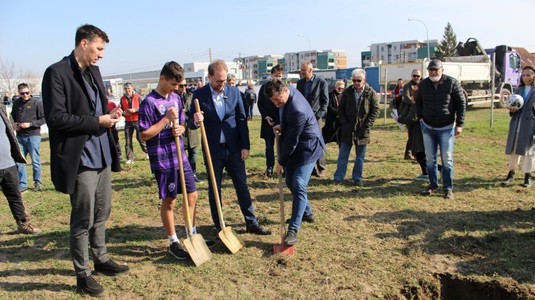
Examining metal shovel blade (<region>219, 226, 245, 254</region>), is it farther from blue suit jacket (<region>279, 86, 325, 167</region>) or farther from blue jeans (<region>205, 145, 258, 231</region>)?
blue suit jacket (<region>279, 86, 325, 167</region>)

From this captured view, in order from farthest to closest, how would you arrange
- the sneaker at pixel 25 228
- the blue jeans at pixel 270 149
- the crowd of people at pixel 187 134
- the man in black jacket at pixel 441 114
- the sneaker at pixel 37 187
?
1. the sneaker at pixel 37 187
2. the blue jeans at pixel 270 149
3. the man in black jacket at pixel 441 114
4. the sneaker at pixel 25 228
5. the crowd of people at pixel 187 134

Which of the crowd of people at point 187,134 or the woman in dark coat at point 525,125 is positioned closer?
the crowd of people at point 187,134

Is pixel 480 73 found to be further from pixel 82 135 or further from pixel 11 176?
pixel 82 135

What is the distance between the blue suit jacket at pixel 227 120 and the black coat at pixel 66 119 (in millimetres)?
1357

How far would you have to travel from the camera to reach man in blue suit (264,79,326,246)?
13.5ft

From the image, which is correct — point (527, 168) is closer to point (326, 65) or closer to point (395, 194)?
point (395, 194)

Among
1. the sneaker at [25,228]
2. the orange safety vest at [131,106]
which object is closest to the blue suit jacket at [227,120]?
the sneaker at [25,228]

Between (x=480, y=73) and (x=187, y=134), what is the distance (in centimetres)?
1834

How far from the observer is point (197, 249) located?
4043 mm

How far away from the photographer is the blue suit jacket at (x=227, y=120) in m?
4.42

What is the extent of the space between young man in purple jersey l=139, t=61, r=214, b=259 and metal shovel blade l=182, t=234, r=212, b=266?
300 millimetres

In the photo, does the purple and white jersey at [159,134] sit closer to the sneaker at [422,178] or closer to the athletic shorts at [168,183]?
the athletic shorts at [168,183]

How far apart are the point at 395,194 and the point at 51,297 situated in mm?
4733

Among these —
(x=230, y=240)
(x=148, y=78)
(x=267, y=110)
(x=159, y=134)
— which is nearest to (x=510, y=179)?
(x=267, y=110)
